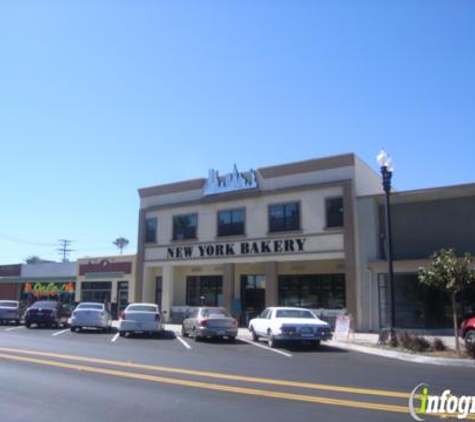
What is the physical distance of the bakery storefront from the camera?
125 ft

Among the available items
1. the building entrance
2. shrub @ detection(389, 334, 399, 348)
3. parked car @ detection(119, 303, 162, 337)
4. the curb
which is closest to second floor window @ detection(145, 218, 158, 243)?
the building entrance

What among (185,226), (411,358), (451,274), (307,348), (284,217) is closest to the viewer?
(411,358)

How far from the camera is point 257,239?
3000cm

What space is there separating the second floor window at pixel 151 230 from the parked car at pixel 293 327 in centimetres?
1661

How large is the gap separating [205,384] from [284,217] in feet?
65.3

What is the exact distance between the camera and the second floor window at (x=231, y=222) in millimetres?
30984

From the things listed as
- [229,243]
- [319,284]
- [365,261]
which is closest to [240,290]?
[229,243]

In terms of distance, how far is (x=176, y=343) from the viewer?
63.5ft

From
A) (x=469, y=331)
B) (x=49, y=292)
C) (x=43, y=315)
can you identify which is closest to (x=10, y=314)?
(x=43, y=315)

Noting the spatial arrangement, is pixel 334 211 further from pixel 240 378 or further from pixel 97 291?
pixel 97 291

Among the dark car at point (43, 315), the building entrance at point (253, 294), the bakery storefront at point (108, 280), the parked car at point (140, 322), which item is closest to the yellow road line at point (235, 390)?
the parked car at point (140, 322)

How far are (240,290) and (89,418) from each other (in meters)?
24.8

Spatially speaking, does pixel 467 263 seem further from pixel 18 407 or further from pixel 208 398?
pixel 18 407
